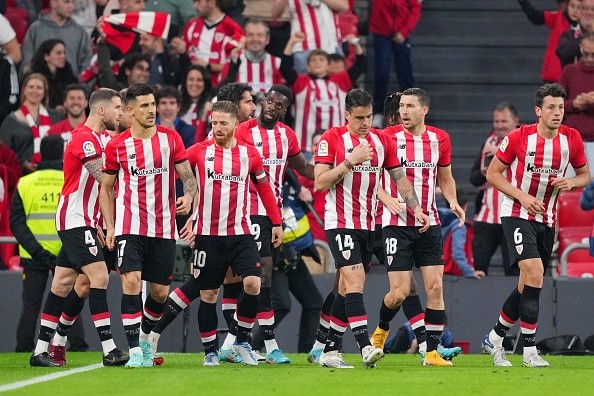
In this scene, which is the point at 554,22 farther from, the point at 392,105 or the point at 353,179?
the point at 353,179

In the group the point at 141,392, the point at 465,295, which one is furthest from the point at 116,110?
the point at 465,295

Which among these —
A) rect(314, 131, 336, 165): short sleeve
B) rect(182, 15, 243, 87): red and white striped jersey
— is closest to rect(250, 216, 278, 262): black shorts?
rect(314, 131, 336, 165): short sleeve

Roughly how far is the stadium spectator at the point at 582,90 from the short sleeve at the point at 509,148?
4.97 metres

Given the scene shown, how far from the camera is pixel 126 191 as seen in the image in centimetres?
1155

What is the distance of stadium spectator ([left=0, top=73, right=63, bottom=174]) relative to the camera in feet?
54.8

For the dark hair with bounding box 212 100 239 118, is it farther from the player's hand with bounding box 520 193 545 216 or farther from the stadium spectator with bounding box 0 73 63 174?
the stadium spectator with bounding box 0 73 63 174

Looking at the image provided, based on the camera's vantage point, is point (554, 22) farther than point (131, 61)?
Yes

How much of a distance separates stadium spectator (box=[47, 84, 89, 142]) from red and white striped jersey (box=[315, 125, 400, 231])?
16.7 ft

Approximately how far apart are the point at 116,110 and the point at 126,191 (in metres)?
0.82

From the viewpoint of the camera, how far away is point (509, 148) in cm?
1218

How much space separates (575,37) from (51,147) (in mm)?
7054

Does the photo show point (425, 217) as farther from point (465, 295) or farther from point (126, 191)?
point (465, 295)

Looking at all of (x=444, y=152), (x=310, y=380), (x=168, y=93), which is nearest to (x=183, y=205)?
(x=310, y=380)

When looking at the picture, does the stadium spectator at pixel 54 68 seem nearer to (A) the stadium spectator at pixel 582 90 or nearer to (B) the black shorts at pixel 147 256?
(A) the stadium spectator at pixel 582 90
